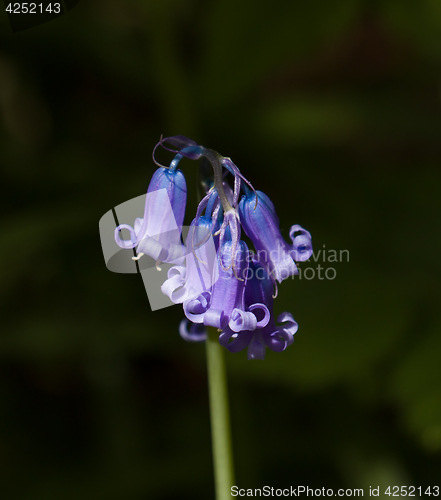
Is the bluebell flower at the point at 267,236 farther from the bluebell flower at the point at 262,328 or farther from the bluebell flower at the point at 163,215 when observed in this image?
the bluebell flower at the point at 163,215

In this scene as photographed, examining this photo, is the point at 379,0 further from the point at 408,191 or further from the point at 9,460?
the point at 9,460

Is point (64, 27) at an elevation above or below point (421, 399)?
above

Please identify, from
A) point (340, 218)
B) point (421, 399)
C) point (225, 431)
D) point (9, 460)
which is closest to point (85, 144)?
point (340, 218)

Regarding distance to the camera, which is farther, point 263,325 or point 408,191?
point 408,191

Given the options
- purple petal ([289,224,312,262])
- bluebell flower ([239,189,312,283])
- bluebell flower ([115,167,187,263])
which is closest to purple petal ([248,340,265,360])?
bluebell flower ([239,189,312,283])

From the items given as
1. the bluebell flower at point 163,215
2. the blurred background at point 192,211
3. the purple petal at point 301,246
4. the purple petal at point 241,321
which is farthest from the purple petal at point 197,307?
the blurred background at point 192,211

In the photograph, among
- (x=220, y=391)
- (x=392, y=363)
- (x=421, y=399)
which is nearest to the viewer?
(x=220, y=391)

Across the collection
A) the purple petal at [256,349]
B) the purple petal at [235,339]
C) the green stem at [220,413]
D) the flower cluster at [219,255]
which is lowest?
the green stem at [220,413]
